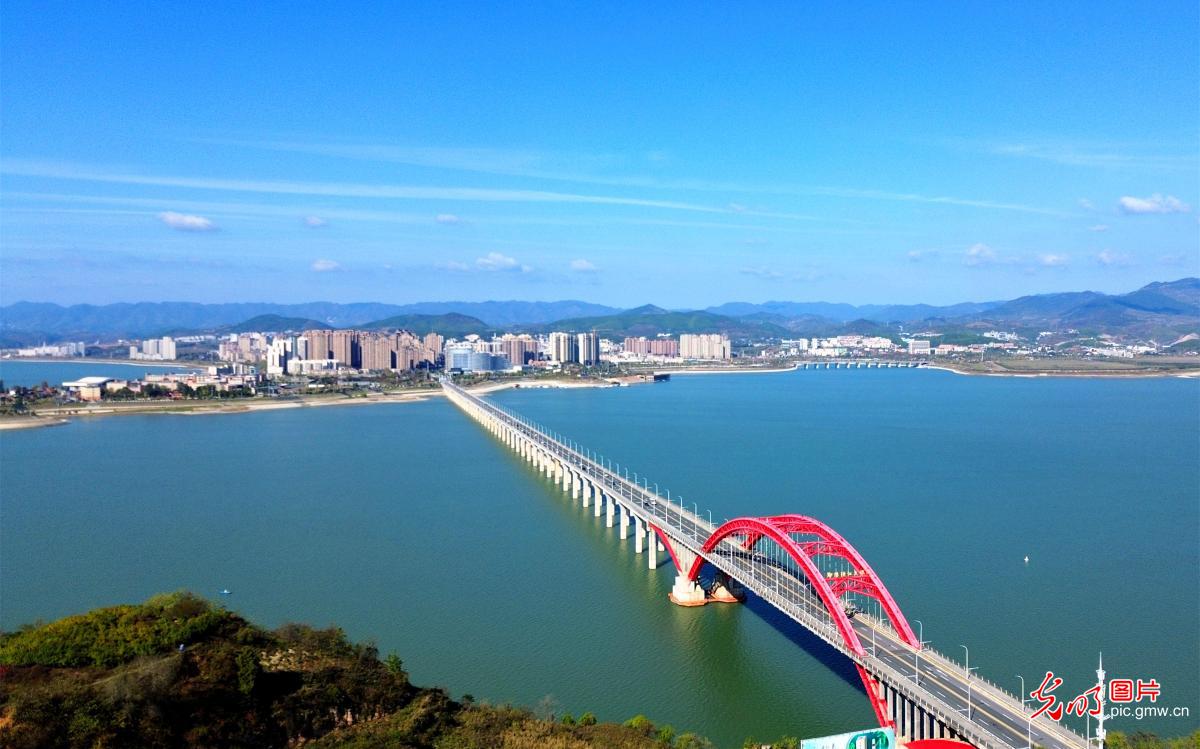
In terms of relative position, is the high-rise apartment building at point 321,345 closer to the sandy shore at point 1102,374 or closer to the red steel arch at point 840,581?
the sandy shore at point 1102,374

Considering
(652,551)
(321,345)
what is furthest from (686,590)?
(321,345)

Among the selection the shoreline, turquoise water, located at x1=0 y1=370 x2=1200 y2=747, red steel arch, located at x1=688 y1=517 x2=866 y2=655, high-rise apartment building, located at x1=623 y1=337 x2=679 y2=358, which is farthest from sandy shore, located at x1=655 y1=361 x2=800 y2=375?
red steel arch, located at x1=688 y1=517 x2=866 y2=655

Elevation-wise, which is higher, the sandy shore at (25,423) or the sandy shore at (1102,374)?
the sandy shore at (25,423)

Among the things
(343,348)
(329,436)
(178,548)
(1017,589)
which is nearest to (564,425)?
(329,436)

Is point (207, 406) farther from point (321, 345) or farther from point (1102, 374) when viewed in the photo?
point (1102, 374)

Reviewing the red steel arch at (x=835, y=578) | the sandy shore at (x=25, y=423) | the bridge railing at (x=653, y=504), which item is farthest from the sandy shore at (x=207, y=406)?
the red steel arch at (x=835, y=578)
